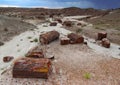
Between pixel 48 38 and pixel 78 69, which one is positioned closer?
pixel 78 69

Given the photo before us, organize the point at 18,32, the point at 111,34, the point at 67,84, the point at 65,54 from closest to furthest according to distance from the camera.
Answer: the point at 67,84 < the point at 65,54 < the point at 111,34 < the point at 18,32

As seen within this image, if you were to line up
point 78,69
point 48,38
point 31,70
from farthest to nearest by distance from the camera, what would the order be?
point 48,38, point 78,69, point 31,70

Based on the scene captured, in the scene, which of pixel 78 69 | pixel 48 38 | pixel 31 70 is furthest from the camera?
pixel 48 38

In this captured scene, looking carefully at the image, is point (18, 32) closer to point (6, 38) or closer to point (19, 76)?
point (6, 38)

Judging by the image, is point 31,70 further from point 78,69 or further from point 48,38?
point 48,38

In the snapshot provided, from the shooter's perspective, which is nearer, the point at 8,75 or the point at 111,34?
the point at 8,75

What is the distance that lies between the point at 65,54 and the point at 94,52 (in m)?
1.61

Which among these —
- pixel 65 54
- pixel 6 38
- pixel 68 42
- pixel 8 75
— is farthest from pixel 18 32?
pixel 8 75

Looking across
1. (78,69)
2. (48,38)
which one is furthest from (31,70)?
(48,38)

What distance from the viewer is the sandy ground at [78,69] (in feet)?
29.6

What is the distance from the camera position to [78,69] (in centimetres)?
1021

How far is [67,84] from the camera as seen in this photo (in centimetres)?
882

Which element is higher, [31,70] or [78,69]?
[31,70]

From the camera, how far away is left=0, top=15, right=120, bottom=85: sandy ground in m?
9.02
